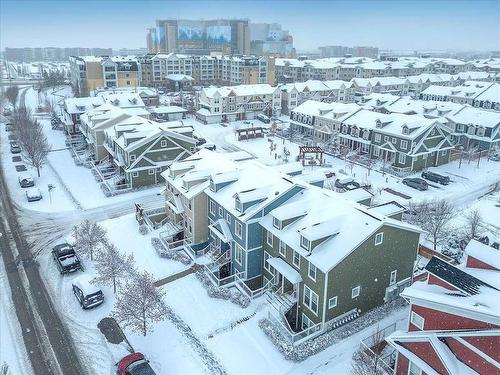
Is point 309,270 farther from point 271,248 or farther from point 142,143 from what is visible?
point 142,143

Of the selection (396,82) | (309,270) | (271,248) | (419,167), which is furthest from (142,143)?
(396,82)

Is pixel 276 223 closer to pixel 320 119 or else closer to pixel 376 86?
pixel 320 119

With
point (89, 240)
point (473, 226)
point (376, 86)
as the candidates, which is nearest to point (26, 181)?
point (89, 240)

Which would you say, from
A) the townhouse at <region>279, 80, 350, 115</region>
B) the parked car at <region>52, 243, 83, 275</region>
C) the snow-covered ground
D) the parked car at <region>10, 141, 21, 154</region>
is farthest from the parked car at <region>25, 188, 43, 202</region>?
the townhouse at <region>279, 80, 350, 115</region>

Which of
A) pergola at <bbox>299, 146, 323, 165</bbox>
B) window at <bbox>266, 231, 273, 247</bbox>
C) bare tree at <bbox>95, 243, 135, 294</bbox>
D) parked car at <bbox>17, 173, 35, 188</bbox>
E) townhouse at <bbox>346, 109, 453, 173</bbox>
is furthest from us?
pergola at <bbox>299, 146, 323, 165</bbox>

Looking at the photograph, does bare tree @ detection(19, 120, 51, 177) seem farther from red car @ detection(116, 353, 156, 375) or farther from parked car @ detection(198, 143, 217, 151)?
red car @ detection(116, 353, 156, 375)

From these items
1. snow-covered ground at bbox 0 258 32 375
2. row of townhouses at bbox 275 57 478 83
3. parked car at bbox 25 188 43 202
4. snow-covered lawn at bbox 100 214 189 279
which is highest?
row of townhouses at bbox 275 57 478 83
